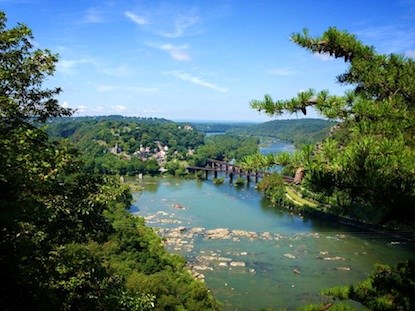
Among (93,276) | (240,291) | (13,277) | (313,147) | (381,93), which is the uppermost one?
(381,93)

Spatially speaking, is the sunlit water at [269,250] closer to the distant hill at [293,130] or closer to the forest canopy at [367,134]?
the forest canopy at [367,134]

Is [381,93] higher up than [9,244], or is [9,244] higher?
[381,93]

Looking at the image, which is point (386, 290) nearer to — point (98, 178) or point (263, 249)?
point (98, 178)

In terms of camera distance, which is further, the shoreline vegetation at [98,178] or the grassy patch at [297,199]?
the grassy patch at [297,199]

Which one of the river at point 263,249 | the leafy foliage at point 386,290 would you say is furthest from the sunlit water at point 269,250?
the leafy foliage at point 386,290

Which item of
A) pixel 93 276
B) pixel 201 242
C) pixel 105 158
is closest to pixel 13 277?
pixel 93 276

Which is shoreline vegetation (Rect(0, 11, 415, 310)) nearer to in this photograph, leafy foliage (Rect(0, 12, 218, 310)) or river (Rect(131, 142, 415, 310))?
leafy foliage (Rect(0, 12, 218, 310))

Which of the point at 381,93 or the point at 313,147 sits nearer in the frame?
the point at 313,147

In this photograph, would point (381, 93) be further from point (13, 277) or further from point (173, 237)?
point (173, 237)

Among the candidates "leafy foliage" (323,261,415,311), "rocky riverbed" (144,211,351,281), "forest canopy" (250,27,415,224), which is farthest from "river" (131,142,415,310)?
"forest canopy" (250,27,415,224)

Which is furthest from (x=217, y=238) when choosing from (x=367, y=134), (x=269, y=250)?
(x=367, y=134)
